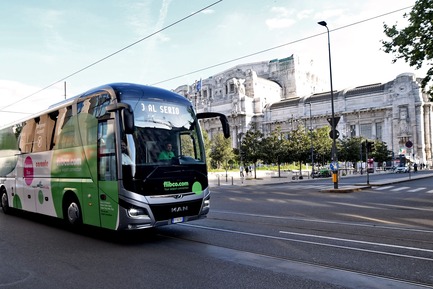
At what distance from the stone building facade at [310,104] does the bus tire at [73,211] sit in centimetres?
6849

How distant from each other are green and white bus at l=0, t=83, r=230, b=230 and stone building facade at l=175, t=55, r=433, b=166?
68.2 m

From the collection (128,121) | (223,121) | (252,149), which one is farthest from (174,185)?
(252,149)

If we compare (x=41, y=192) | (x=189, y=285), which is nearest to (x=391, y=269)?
(x=189, y=285)

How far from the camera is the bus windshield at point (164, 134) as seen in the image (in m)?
8.00

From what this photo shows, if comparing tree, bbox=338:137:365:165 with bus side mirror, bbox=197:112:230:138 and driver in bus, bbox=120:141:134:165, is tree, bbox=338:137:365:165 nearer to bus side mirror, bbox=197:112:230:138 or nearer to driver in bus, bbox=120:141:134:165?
bus side mirror, bbox=197:112:230:138

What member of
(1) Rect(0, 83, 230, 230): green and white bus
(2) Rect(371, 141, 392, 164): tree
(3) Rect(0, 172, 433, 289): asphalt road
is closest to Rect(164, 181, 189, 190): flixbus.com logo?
(1) Rect(0, 83, 230, 230): green and white bus

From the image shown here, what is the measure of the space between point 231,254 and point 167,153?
8.50 ft

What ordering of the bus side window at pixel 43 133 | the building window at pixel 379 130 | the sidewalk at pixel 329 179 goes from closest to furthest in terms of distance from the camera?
the bus side window at pixel 43 133, the sidewalk at pixel 329 179, the building window at pixel 379 130

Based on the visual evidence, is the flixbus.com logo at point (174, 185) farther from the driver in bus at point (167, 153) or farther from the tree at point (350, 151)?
the tree at point (350, 151)

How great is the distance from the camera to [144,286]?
5297mm

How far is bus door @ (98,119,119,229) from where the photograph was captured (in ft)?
26.2

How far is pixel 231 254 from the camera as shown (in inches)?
277

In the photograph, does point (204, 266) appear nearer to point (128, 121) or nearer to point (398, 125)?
point (128, 121)

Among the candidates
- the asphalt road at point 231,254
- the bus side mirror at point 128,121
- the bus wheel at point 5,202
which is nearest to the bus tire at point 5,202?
the bus wheel at point 5,202
